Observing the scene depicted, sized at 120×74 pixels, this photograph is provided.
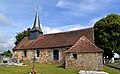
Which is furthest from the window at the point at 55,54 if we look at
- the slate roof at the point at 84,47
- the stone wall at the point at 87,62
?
the stone wall at the point at 87,62

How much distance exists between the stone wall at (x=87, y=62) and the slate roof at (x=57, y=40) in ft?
13.4

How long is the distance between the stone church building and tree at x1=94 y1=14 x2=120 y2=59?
11687 millimetres

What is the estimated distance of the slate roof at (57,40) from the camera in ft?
100

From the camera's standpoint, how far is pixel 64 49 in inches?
1193

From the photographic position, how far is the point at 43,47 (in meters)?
33.1

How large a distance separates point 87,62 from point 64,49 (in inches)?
231

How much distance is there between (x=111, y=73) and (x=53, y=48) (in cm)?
1141

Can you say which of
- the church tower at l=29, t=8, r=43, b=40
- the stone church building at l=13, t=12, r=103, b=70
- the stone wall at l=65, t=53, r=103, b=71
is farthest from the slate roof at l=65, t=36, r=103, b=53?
the church tower at l=29, t=8, r=43, b=40

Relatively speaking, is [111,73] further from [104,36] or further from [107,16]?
[107,16]

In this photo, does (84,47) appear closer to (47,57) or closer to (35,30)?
(47,57)

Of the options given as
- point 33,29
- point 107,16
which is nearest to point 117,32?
point 107,16

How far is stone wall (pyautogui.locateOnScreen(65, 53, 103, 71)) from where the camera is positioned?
82.5 feet

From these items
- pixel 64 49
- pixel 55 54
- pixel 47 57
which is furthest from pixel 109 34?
pixel 47 57

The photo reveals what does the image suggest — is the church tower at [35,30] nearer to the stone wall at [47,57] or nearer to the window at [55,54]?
the stone wall at [47,57]
